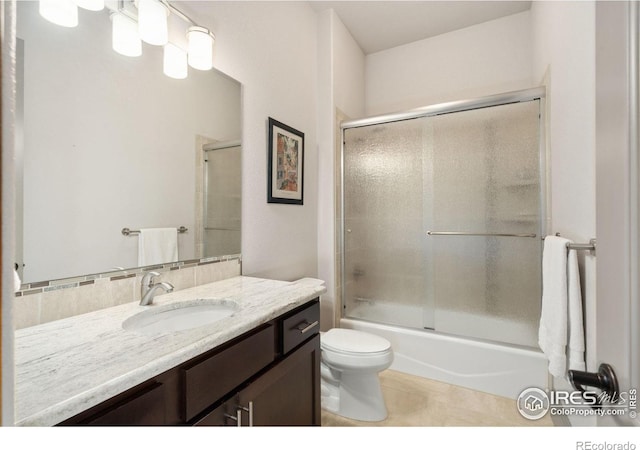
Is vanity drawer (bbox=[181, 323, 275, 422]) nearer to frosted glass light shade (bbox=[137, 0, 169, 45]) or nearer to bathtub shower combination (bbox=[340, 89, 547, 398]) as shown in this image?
frosted glass light shade (bbox=[137, 0, 169, 45])

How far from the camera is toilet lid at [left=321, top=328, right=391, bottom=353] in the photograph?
64.6 inches

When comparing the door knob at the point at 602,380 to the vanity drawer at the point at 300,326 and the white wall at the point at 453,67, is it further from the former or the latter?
the white wall at the point at 453,67

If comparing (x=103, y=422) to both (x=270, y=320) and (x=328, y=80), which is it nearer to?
(x=270, y=320)

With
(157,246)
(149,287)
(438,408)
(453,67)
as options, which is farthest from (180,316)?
(453,67)

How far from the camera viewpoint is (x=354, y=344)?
→ 1699 millimetres

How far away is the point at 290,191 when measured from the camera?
6.59ft

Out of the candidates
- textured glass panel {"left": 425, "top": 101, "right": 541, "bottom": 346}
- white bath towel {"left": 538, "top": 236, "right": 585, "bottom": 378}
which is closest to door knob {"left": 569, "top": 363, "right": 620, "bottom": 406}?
white bath towel {"left": 538, "top": 236, "right": 585, "bottom": 378}

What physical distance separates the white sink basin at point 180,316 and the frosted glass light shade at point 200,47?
1.04 metres

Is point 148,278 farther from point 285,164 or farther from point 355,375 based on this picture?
point 355,375

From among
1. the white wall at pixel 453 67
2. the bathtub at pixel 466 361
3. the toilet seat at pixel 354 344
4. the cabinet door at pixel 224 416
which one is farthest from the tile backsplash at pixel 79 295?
the white wall at pixel 453 67

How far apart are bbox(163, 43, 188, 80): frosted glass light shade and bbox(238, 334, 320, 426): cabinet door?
4.14 feet

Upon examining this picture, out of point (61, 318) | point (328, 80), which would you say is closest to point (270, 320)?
point (61, 318)

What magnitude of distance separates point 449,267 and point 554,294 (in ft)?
3.06

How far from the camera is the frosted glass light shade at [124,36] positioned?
1.05 meters
